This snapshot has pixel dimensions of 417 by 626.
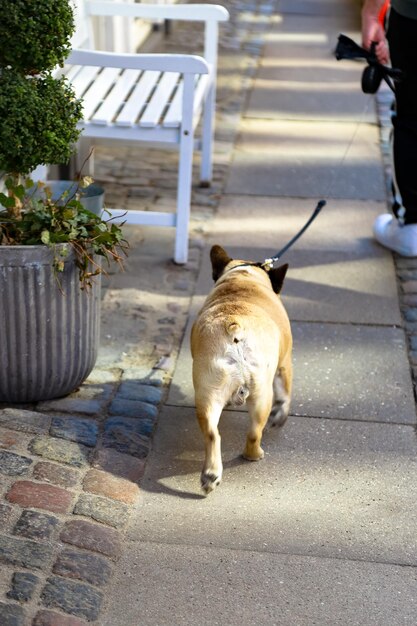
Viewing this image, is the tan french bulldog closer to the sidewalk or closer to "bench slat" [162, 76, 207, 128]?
the sidewalk

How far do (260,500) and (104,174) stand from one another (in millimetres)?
3887

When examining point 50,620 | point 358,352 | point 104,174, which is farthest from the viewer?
point 104,174

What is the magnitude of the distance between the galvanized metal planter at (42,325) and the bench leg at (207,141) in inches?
111

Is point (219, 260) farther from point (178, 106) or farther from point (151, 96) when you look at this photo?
point (151, 96)

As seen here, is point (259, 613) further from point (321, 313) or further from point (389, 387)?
point (321, 313)

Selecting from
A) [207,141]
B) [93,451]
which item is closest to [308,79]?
[207,141]

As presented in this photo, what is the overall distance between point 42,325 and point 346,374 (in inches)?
60.0

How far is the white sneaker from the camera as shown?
5891mm

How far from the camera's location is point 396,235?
19.6 ft

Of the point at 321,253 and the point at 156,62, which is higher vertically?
the point at 156,62

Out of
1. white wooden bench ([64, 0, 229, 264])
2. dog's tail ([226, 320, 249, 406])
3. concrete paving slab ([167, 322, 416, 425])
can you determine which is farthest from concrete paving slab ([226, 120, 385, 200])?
dog's tail ([226, 320, 249, 406])

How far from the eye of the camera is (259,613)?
10.2 ft

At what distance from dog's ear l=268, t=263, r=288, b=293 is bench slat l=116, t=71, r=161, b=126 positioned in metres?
1.58

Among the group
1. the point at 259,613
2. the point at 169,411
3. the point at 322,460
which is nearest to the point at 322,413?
the point at 322,460
